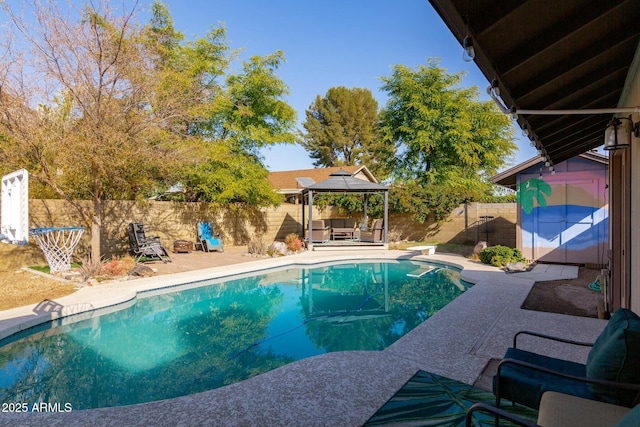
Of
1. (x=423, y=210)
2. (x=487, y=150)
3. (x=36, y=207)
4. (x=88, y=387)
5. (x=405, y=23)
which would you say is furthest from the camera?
(x=487, y=150)

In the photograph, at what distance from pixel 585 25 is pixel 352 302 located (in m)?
5.98

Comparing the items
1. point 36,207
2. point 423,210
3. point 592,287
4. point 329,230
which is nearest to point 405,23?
point 423,210

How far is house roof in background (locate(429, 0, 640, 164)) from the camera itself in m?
2.27

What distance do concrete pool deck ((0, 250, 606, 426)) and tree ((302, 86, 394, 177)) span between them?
28.0 meters

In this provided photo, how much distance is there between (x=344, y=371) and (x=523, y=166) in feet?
30.1

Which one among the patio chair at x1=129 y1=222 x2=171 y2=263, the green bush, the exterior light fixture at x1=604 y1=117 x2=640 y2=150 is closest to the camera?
the exterior light fixture at x1=604 y1=117 x2=640 y2=150

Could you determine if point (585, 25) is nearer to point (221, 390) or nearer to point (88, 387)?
point (221, 390)

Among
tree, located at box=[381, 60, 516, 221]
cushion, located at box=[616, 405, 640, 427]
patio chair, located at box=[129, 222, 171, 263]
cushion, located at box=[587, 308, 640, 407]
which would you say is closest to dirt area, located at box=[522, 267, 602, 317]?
cushion, located at box=[587, 308, 640, 407]

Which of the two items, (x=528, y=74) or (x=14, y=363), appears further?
(x=14, y=363)

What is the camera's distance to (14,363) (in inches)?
171

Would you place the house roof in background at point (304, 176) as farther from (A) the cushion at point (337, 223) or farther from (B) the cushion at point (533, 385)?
(B) the cushion at point (533, 385)

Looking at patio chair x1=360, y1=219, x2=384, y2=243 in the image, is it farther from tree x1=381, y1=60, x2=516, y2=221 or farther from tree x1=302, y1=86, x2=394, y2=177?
tree x1=302, y1=86, x2=394, y2=177

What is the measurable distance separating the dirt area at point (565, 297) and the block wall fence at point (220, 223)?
5.95 meters

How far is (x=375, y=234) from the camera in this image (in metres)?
14.8
